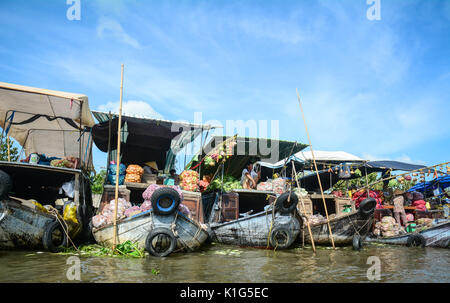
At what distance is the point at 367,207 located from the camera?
8289mm

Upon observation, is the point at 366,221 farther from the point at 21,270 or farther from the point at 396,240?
the point at 21,270

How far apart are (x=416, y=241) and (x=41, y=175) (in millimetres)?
12863

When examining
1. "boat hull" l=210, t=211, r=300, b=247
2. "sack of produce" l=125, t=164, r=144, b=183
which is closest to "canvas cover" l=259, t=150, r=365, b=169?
"boat hull" l=210, t=211, r=300, b=247

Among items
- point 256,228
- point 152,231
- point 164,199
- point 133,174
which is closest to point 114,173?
point 133,174

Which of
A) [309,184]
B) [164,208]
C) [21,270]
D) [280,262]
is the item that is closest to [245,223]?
[280,262]

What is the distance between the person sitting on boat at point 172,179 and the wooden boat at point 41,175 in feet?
8.24

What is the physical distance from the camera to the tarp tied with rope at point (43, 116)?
24.4ft

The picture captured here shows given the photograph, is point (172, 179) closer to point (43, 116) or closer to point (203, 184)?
point (203, 184)

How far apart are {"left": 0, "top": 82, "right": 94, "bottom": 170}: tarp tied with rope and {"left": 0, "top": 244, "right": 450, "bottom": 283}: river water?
4.00 metres

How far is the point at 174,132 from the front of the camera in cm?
974

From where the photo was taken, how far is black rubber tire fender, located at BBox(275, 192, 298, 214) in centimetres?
762

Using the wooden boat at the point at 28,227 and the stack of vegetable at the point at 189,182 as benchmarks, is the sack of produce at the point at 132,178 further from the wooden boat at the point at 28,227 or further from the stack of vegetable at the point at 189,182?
the wooden boat at the point at 28,227

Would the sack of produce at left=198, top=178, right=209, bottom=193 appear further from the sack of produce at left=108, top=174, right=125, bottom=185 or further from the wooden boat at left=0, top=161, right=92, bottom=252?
the wooden boat at left=0, top=161, right=92, bottom=252

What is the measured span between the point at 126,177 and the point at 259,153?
5357 mm
